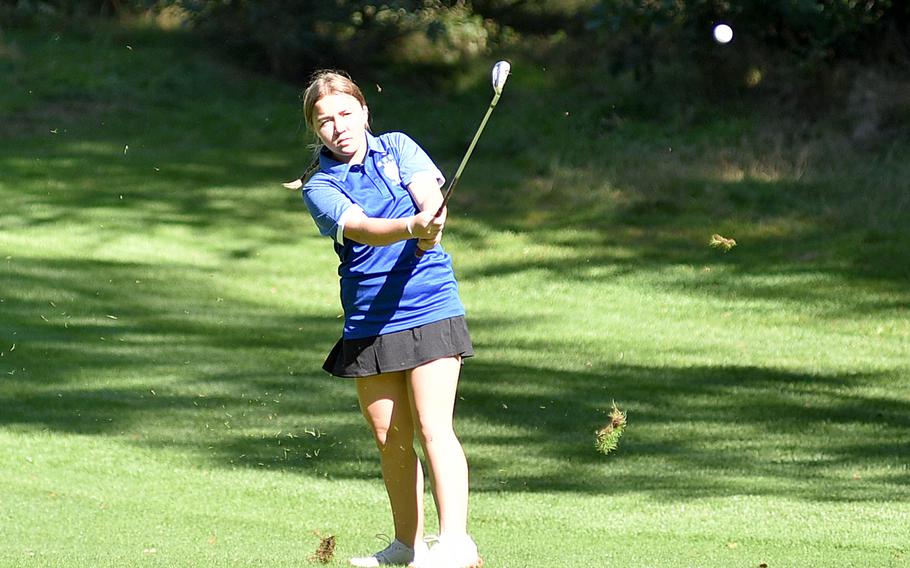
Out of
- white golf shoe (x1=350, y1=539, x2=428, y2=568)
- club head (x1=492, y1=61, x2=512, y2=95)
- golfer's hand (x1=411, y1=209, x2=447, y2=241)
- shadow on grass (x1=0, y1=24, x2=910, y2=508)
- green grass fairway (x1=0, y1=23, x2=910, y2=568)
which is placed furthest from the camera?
shadow on grass (x1=0, y1=24, x2=910, y2=508)

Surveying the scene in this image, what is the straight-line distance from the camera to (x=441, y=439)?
4.53m

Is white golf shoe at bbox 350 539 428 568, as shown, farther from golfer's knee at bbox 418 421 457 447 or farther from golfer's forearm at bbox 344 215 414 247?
golfer's forearm at bbox 344 215 414 247

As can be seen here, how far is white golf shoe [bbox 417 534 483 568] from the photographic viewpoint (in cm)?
449

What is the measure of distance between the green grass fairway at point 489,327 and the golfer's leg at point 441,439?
61cm

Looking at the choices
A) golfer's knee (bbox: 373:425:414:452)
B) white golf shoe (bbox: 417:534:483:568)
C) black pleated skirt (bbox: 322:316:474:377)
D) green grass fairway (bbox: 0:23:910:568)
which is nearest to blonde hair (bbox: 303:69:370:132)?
black pleated skirt (bbox: 322:316:474:377)

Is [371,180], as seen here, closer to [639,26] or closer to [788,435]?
[788,435]

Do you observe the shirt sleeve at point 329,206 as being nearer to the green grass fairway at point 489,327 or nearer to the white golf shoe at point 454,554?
the white golf shoe at point 454,554

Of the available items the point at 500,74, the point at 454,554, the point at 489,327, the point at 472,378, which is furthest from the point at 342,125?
the point at 489,327

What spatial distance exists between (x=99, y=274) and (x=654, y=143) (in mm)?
7265

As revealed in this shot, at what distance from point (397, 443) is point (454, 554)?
1.38 feet

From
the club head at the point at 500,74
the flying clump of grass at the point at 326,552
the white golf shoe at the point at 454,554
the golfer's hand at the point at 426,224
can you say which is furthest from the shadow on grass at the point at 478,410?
the club head at the point at 500,74

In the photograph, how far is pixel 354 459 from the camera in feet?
26.5

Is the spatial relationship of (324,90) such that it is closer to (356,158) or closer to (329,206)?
(356,158)

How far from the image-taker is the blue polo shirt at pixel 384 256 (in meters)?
4.48
